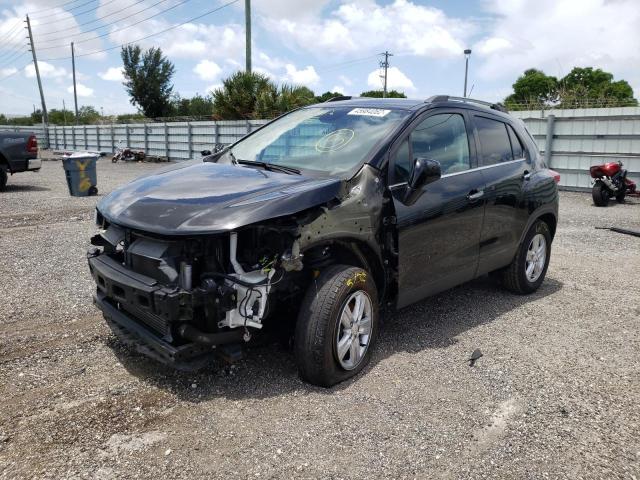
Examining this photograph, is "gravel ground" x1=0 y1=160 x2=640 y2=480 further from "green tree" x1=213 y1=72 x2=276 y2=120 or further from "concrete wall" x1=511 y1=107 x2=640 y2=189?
"green tree" x1=213 y1=72 x2=276 y2=120

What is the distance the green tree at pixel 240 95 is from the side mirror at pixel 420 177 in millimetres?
20147

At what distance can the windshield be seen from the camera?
3779mm

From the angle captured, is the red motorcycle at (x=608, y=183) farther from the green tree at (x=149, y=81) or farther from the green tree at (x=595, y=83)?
the green tree at (x=149, y=81)

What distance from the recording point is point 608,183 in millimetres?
11609

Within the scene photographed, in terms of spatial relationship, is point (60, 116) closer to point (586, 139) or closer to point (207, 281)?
point (586, 139)

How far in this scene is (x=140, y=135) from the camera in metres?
28.6

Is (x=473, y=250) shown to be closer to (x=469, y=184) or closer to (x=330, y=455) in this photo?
(x=469, y=184)

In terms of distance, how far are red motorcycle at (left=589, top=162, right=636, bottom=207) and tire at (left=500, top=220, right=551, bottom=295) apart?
278 inches

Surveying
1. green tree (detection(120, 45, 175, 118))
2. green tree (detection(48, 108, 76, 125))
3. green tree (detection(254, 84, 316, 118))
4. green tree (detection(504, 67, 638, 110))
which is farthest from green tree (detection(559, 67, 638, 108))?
green tree (detection(48, 108, 76, 125))

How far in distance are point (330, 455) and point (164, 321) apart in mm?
1169

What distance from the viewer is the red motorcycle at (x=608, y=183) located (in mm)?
11578

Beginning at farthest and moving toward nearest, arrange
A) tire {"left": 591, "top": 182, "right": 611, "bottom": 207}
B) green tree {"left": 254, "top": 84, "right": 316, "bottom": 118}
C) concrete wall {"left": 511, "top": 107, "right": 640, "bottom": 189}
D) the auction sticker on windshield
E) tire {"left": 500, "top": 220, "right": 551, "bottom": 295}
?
green tree {"left": 254, "top": 84, "right": 316, "bottom": 118} → concrete wall {"left": 511, "top": 107, "right": 640, "bottom": 189} → tire {"left": 591, "top": 182, "right": 611, "bottom": 207} → tire {"left": 500, "top": 220, "right": 551, "bottom": 295} → the auction sticker on windshield

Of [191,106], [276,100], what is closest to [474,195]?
[276,100]

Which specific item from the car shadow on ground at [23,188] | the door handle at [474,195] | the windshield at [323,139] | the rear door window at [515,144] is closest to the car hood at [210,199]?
the windshield at [323,139]
